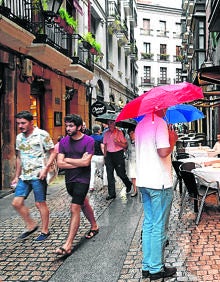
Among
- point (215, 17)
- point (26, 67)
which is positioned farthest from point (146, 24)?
point (26, 67)

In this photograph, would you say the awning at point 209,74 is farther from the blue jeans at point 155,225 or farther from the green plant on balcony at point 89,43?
the green plant on balcony at point 89,43

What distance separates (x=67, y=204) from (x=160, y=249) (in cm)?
441

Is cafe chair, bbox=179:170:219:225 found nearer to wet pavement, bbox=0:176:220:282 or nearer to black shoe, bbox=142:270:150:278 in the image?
wet pavement, bbox=0:176:220:282

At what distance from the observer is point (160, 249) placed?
13.8ft

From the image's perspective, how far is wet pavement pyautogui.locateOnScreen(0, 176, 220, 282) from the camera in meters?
4.43

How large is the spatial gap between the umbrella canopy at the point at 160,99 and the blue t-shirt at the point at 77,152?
1.13 m

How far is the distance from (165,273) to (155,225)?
52 cm

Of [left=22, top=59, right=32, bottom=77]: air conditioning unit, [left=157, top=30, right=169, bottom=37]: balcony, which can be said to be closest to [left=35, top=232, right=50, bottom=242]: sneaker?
[left=22, top=59, right=32, bottom=77]: air conditioning unit

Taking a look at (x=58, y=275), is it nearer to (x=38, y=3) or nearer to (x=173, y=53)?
(x=38, y=3)

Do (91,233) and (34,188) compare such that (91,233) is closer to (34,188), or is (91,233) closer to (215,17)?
(34,188)

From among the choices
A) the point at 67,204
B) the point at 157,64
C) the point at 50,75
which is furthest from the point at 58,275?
the point at 157,64

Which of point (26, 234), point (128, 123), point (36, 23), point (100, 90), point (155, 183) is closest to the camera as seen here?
point (155, 183)

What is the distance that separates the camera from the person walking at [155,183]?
163 inches

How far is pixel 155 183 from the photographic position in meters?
4.13
